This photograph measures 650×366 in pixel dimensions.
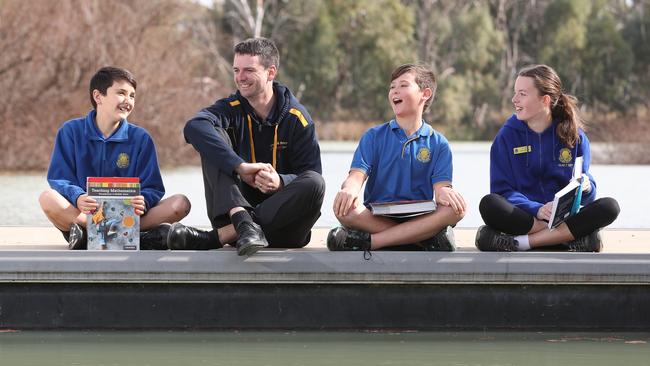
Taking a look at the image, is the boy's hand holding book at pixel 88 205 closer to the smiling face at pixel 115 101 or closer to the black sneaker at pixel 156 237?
the black sneaker at pixel 156 237

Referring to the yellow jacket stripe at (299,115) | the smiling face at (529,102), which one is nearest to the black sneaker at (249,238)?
Result: the yellow jacket stripe at (299,115)

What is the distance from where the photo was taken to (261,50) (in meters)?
5.32

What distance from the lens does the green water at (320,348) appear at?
184 inches

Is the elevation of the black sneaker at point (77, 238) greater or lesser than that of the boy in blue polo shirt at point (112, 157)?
lesser

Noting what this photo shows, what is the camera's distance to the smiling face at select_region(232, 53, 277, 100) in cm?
529


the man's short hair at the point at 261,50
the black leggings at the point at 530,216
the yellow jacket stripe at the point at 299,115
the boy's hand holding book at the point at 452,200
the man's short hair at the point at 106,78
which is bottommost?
the black leggings at the point at 530,216

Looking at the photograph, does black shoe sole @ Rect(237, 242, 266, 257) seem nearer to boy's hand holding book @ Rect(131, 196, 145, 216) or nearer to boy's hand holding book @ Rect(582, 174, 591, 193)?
boy's hand holding book @ Rect(131, 196, 145, 216)

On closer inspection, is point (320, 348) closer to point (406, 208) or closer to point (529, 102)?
point (406, 208)

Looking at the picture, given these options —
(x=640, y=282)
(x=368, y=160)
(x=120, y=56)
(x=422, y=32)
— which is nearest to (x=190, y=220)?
(x=368, y=160)

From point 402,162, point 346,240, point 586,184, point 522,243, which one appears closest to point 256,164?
point 346,240

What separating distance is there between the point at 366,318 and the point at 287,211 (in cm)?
53

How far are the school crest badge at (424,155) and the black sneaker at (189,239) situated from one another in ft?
2.96

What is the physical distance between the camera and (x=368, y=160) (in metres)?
5.33

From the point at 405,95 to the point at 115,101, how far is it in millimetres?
1242
